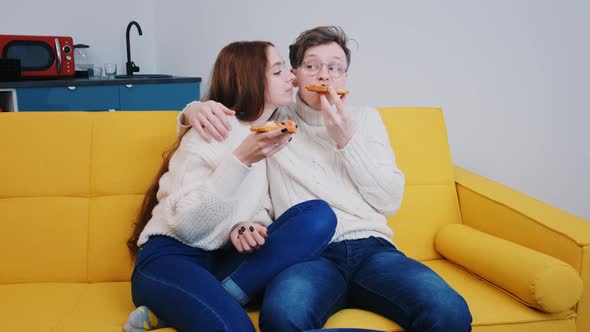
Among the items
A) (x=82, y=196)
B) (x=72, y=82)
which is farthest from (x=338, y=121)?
(x=72, y=82)

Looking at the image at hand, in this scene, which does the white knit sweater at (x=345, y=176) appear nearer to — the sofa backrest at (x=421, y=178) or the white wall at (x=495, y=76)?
the sofa backrest at (x=421, y=178)

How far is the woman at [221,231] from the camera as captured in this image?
1469mm

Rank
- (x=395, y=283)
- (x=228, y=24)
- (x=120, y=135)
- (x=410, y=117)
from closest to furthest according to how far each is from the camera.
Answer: (x=395, y=283) → (x=120, y=135) → (x=410, y=117) → (x=228, y=24)

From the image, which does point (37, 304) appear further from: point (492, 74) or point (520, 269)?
point (492, 74)

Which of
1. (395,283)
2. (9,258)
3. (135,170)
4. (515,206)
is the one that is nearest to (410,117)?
(515,206)

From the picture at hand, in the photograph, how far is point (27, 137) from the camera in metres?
1.96

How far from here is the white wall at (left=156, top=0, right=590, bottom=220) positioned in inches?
115

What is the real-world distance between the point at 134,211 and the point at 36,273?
359 millimetres

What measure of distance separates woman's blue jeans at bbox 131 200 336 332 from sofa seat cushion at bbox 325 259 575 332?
0.21 meters

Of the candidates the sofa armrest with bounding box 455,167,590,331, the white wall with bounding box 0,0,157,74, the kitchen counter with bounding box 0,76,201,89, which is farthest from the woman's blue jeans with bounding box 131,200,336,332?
the white wall with bounding box 0,0,157,74

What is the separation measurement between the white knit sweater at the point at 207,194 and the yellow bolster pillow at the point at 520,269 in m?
0.66

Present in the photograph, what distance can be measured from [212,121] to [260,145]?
22 cm

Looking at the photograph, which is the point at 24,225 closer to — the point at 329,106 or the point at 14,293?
the point at 14,293

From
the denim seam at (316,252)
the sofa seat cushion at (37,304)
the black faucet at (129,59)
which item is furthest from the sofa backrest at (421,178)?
the black faucet at (129,59)
